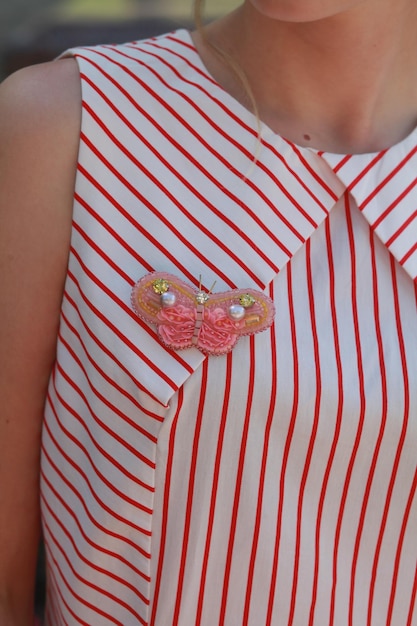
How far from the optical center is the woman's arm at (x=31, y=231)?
3.96 feet

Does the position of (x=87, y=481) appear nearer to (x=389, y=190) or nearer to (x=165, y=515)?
(x=165, y=515)

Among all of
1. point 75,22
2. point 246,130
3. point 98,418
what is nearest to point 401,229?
point 246,130

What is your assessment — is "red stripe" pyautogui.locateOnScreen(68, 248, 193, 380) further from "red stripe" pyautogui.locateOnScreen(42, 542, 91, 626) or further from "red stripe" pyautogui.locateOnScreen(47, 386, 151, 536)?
"red stripe" pyautogui.locateOnScreen(42, 542, 91, 626)

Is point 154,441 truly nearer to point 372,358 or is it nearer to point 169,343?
point 169,343

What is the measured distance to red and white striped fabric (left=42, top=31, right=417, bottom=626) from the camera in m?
1.15

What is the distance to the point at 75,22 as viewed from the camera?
273cm

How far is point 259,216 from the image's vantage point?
48.6 inches

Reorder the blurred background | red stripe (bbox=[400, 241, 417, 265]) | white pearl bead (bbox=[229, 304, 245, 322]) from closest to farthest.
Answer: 1. white pearl bead (bbox=[229, 304, 245, 322])
2. red stripe (bbox=[400, 241, 417, 265])
3. the blurred background

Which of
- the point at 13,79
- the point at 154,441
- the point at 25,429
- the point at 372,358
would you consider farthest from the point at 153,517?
the point at 13,79

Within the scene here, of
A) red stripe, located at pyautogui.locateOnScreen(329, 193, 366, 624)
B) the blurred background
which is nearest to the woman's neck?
red stripe, located at pyautogui.locateOnScreen(329, 193, 366, 624)

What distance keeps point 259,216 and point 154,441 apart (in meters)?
0.33

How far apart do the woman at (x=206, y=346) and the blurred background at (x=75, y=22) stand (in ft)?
4.26

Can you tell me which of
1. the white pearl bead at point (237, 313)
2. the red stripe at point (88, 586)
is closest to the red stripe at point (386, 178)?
the white pearl bead at point (237, 313)

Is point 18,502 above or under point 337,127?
under
